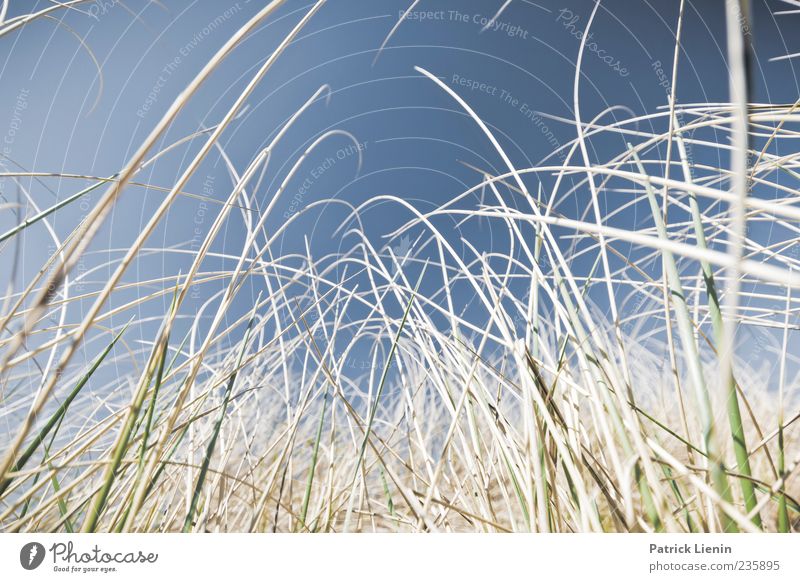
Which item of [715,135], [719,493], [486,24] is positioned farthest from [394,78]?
[719,493]

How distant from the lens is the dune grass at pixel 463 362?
1.36 ft

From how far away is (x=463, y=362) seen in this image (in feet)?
1.99

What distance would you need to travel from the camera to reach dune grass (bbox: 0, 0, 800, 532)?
1.36 ft

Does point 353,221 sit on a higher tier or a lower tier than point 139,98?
lower

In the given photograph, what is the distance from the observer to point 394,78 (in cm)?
84

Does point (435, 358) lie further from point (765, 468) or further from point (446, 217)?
point (765, 468)
